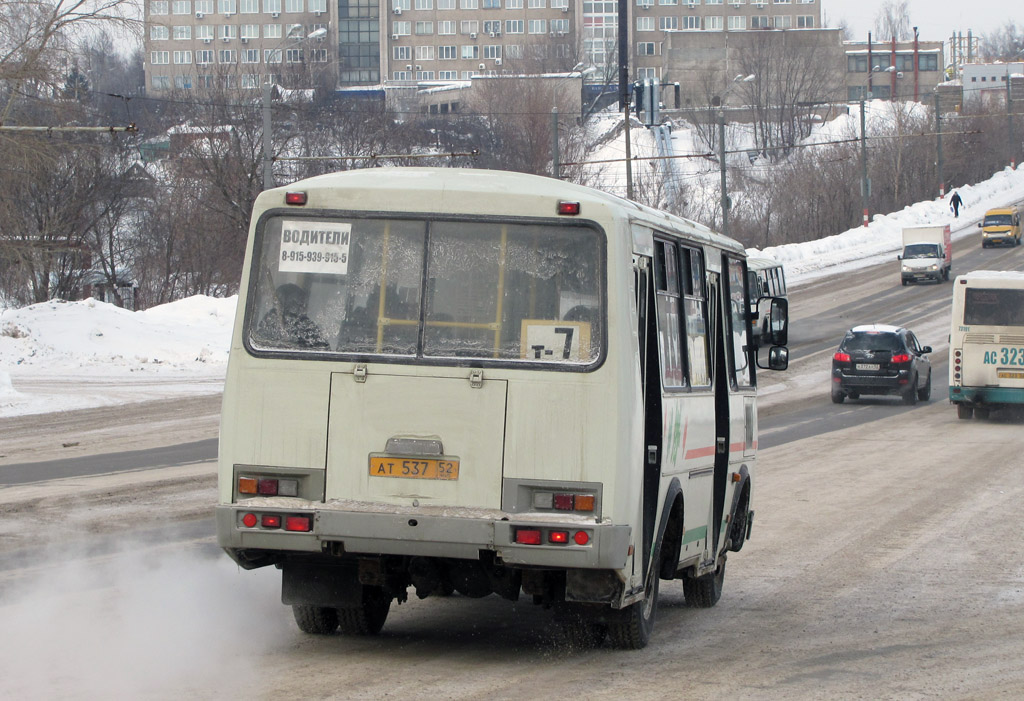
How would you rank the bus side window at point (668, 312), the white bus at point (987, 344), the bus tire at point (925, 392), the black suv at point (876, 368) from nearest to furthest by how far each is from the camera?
the bus side window at point (668, 312) < the white bus at point (987, 344) < the black suv at point (876, 368) < the bus tire at point (925, 392)

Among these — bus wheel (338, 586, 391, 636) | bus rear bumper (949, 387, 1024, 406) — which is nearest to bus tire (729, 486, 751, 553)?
bus wheel (338, 586, 391, 636)

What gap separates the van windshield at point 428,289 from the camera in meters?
6.79

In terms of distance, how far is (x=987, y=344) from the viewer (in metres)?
28.7

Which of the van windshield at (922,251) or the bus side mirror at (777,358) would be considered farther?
the van windshield at (922,251)

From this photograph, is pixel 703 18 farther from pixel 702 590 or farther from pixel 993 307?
pixel 702 590

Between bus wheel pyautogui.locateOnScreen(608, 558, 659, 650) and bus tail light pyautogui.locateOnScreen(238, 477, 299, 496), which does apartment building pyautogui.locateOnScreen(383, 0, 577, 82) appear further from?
bus tail light pyautogui.locateOnScreen(238, 477, 299, 496)

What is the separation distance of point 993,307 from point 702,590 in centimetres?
2128

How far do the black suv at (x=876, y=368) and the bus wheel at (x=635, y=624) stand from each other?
79.2 ft

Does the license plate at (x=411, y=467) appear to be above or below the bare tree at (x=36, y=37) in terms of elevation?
below

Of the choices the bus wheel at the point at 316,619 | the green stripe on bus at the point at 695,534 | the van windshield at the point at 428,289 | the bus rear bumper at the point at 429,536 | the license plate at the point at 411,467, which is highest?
the van windshield at the point at 428,289

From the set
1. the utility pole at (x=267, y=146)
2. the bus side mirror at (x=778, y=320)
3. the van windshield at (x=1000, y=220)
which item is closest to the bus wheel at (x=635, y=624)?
the bus side mirror at (x=778, y=320)

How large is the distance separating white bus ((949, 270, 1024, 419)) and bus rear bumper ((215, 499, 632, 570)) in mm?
23543

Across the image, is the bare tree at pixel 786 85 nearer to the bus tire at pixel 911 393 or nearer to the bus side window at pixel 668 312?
the bus tire at pixel 911 393

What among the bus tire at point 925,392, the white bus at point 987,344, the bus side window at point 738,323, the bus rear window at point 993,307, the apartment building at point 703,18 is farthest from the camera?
the apartment building at point 703,18
